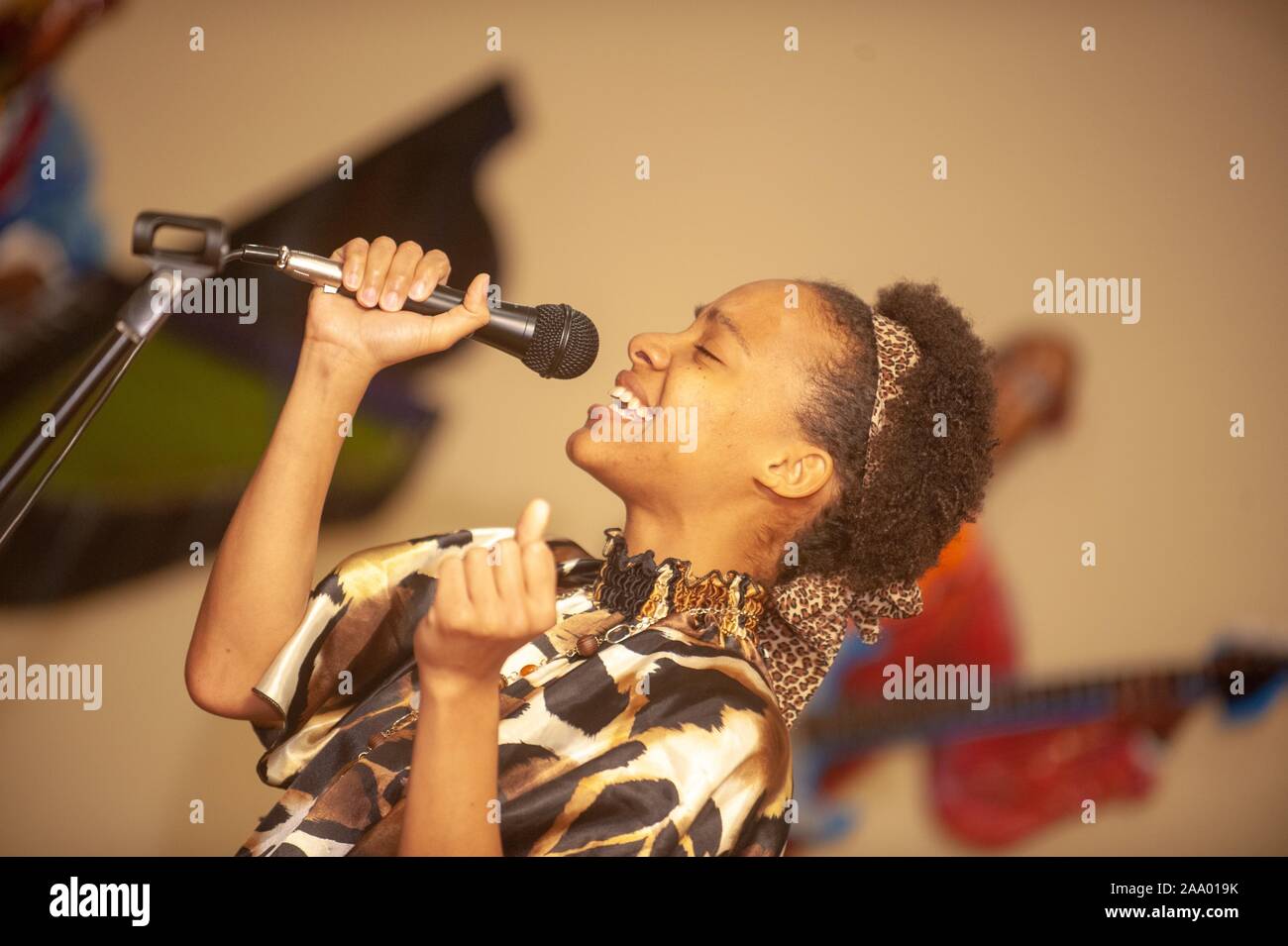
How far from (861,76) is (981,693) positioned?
4.85ft

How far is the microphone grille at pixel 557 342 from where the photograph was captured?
1.58 meters

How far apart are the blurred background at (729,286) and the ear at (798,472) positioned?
104 cm

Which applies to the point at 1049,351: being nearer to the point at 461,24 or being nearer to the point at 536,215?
the point at 536,215

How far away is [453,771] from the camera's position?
1302mm

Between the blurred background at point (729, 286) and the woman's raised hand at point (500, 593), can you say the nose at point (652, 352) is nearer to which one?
the woman's raised hand at point (500, 593)

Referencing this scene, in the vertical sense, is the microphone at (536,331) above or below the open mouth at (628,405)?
above

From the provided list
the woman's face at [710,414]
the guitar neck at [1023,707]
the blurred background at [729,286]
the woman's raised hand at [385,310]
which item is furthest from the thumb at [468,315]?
the guitar neck at [1023,707]

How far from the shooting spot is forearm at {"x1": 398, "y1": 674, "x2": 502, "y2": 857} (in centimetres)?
129

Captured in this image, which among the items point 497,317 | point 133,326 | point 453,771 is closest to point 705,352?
point 497,317

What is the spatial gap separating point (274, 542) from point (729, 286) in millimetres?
1422

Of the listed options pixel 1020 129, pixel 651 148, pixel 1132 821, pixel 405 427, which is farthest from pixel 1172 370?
pixel 405 427

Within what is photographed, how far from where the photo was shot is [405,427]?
2.79m

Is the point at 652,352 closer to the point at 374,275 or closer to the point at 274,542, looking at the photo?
the point at 374,275

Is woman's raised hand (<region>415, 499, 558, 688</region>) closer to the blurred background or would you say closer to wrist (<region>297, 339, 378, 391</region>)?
wrist (<region>297, 339, 378, 391</region>)
